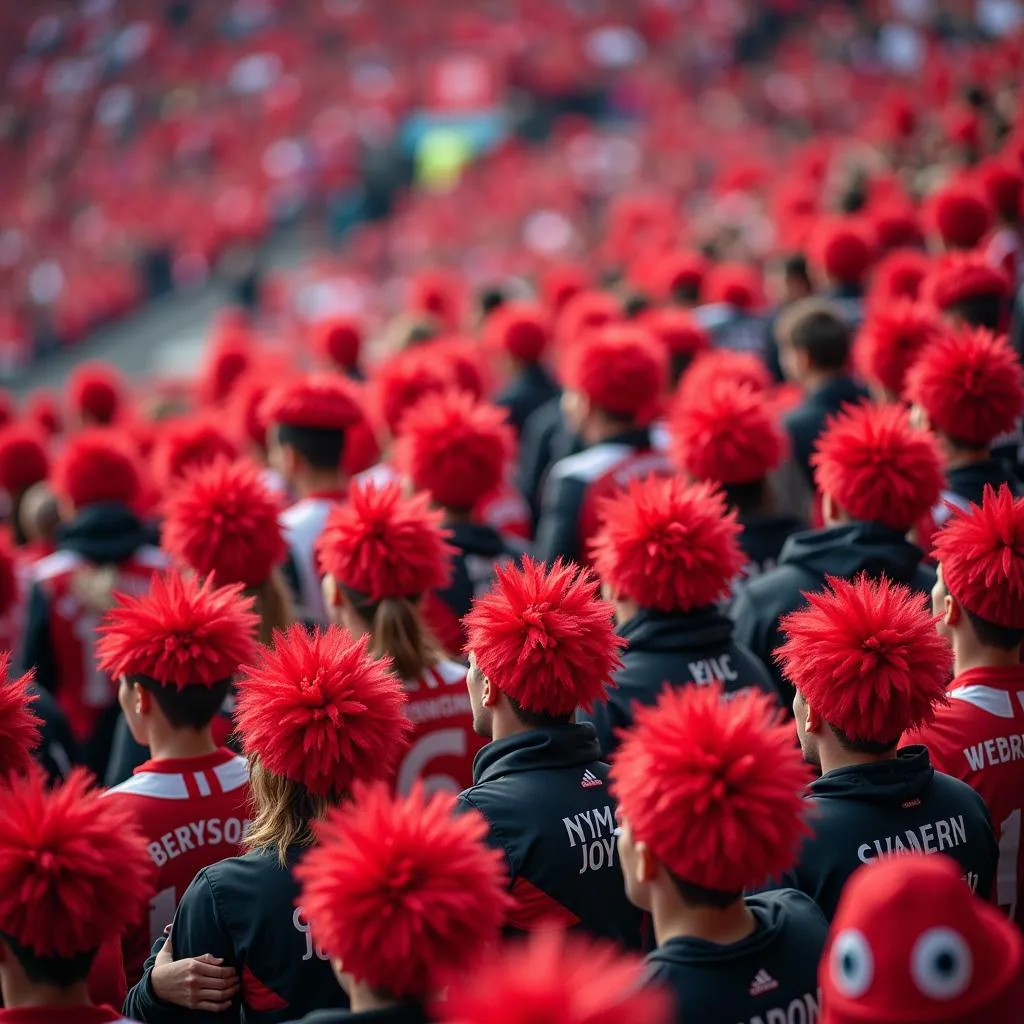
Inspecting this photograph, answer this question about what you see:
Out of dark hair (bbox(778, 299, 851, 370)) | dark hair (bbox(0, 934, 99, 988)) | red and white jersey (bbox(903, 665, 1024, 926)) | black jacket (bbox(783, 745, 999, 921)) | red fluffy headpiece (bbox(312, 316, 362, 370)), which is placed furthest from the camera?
red fluffy headpiece (bbox(312, 316, 362, 370))

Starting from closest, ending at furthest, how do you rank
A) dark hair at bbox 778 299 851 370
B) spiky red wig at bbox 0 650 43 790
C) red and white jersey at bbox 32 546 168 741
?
spiky red wig at bbox 0 650 43 790 < red and white jersey at bbox 32 546 168 741 < dark hair at bbox 778 299 851 370

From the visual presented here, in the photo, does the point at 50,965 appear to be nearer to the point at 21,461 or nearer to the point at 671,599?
the point at 671,599

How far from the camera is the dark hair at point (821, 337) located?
254 inches

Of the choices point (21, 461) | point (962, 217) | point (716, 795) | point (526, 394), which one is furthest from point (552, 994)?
point (962, 217)

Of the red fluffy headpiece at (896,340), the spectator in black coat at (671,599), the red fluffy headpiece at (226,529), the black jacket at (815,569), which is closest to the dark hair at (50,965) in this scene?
the spectator in black coat at (671,599)

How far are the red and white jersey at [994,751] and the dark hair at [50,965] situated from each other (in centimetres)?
216

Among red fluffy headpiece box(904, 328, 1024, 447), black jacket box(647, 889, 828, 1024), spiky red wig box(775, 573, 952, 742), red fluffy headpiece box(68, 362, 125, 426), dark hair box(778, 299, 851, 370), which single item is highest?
red fluffy headpiece box(68, 362, 125, 426)

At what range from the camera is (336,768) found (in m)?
3.09

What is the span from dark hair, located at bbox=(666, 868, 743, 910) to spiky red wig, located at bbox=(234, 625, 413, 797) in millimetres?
757

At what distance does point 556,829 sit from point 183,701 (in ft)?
3.69

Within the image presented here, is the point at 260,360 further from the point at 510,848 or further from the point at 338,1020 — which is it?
the point at 338,1020

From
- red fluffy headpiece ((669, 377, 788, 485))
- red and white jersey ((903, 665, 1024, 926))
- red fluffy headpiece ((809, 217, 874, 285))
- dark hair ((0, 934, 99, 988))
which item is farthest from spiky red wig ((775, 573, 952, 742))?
red fluffy headpiece ((809, 217, 874, 285))

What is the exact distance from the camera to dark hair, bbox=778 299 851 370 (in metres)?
6.46

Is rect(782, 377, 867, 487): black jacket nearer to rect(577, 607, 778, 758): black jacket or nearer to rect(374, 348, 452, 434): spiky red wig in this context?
rect(374, 348, 452, 434): spiky red wig
